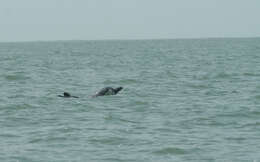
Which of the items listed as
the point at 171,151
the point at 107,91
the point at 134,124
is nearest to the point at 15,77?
the point at 107,91

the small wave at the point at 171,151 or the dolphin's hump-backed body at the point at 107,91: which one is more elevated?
the small wave at the point at 171,151

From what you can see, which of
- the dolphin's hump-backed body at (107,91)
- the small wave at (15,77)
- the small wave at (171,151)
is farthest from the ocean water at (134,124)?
the small wave at (15,77)

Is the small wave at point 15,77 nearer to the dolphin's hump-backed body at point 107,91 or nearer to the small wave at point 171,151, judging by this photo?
the dolphin's hump-backed body at point 107,91

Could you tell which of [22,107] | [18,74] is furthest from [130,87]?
[18,74]

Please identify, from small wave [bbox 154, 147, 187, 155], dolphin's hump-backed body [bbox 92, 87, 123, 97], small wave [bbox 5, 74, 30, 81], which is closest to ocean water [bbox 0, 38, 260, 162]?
small wave [bbox 154, 147, 187, 155]

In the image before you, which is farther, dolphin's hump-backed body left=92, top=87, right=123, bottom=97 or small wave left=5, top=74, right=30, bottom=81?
small wave left=5, top=74, right=30, bottom=81

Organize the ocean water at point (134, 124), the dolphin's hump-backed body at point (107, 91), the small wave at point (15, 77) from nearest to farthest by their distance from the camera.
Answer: the ocean water at point (134, 124), the dolphin's hump-backed body at point (107, 91), the small wave at point (15, 77)

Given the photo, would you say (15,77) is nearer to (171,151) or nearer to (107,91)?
(107,91)

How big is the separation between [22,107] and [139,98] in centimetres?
459

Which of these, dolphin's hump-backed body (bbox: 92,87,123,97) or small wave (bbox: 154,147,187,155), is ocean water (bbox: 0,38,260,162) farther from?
dolphin's hump-backed body (bbox: 92,87,123,97)

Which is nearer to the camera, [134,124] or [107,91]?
[134,124]

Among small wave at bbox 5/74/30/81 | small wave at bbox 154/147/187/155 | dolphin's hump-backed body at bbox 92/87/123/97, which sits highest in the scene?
small wave at bbox 154/147/187/155

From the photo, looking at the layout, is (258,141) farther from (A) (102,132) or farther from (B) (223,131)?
(A) (102,132)

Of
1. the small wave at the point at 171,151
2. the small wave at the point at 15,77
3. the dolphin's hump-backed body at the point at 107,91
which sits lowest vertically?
the small wave at the point at 15,77
